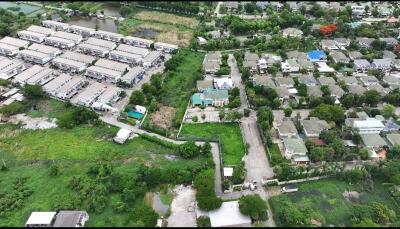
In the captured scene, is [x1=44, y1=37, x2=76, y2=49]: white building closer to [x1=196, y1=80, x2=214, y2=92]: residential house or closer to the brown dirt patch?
the brown dirt patch

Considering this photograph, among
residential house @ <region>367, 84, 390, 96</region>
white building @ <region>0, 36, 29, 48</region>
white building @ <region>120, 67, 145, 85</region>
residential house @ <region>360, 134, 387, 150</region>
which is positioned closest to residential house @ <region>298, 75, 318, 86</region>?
residential house @ <region>367, 84, 390, 96</region>

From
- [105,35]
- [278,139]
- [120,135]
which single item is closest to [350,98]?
[278,139]

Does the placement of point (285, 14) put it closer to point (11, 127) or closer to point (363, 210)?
point (363, 210)

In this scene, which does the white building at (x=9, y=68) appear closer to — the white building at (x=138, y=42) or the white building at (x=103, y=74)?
the white building at (x=103, y=74)

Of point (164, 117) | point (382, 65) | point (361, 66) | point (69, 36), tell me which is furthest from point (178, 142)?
point (382, 65)

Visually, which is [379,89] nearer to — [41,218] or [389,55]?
[389,55]

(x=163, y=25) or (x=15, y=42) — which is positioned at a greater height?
(x=163, y=25)
